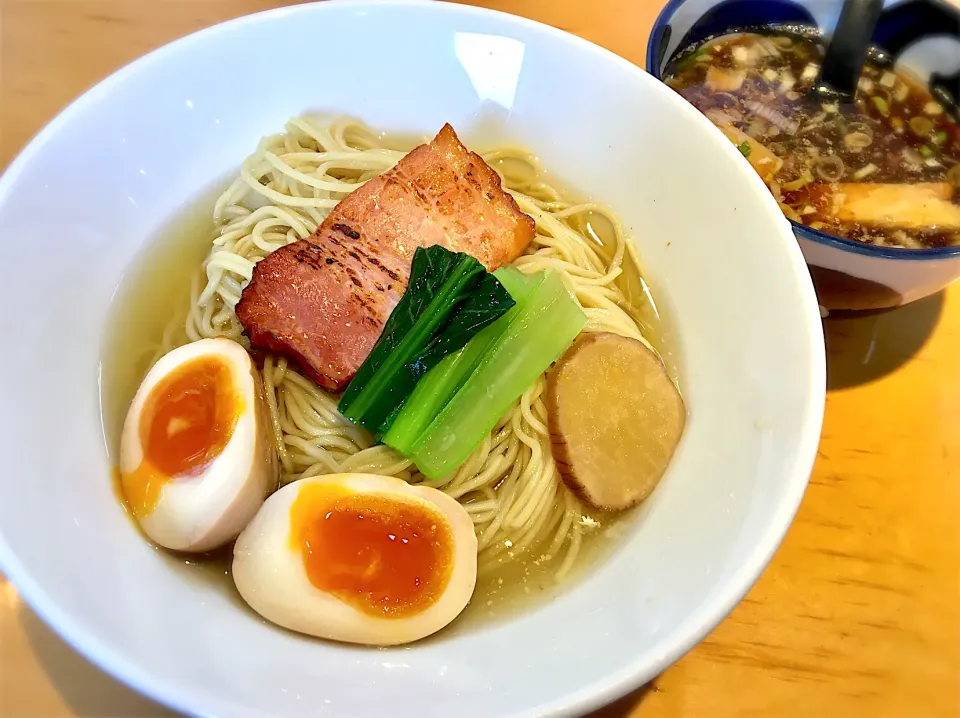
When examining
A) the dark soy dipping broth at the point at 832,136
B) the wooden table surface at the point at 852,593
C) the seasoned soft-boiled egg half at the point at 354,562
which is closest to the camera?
the seasoned soft-boiled egg half at the point at 354,562

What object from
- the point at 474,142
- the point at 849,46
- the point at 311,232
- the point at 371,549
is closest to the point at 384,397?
the point at 371,549

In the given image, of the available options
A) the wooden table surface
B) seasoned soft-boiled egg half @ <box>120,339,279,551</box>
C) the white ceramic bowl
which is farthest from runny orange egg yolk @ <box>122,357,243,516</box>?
the wooden table surface

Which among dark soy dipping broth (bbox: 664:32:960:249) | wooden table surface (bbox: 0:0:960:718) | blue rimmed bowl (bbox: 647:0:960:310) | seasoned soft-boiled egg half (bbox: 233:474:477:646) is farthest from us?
dark soy dipping broth (bbox: 664:32:960:249)

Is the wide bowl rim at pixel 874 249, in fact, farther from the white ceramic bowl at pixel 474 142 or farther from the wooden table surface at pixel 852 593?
the wooden table surface at pixel 852 593

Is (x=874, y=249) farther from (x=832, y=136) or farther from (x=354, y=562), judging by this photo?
(x=354, y=562)

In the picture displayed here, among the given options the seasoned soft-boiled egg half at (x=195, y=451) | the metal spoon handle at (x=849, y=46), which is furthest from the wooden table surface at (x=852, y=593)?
the metal spoon handle at (x=849, y=46)

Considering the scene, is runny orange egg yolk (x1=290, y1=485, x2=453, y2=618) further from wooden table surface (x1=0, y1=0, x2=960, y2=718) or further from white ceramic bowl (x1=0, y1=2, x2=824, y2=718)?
wooden table surface (x1=0, y1=0, x2=960, y2=718)
